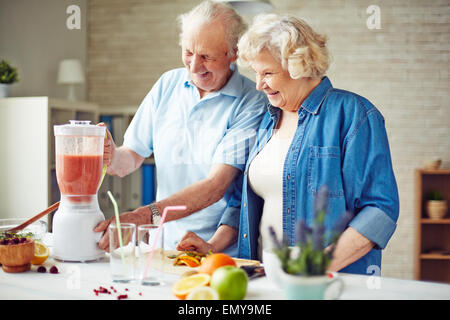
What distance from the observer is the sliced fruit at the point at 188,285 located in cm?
118

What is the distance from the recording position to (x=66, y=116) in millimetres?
3846

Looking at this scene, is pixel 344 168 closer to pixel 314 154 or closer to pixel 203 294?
pixel 314 154

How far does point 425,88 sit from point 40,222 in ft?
12.5

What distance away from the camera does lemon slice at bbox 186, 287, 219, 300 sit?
1.11 metres

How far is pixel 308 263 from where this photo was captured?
1017 mm

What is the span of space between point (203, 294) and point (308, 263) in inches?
10.1

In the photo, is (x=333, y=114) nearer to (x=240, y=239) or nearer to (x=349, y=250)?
(x=349, y=250)

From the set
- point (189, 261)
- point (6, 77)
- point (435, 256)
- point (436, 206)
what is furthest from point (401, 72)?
point (189, 261)

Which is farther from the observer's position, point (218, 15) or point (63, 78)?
point (63, 78)

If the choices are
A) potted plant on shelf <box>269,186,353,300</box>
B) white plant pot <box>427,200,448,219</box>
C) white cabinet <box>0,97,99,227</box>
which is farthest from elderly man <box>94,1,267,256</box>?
white plant pot <box>427,200,448,219</box>

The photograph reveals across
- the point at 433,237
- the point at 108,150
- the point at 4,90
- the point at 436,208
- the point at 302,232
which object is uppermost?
the point at 4,90

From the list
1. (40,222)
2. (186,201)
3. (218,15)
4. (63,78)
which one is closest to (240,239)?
(186,201)

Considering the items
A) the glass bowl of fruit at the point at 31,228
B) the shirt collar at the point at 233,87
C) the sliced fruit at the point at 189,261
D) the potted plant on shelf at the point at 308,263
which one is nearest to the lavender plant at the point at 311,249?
the potted plant on shelf at the point at 308,263

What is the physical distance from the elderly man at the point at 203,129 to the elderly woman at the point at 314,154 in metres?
0.14
